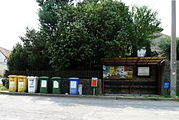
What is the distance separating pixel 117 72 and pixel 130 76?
41.5 inches

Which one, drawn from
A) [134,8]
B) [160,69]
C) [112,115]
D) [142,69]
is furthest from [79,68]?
[134,8]

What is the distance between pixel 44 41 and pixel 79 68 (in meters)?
3.90

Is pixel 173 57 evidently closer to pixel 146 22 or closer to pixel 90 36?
pixel 90 36

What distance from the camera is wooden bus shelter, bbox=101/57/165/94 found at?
1391 centimetres

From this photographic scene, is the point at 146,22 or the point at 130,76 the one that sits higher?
the point at 146,22

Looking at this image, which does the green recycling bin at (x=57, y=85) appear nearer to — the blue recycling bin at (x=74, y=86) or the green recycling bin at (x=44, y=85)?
the green recycling bin at (x=44, y=85)

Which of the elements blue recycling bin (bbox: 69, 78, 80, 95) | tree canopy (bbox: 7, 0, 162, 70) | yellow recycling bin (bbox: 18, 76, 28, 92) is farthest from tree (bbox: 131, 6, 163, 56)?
yellow recycling bin (bbox: 18, 76, 28, 92)

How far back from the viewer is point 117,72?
47.4ft

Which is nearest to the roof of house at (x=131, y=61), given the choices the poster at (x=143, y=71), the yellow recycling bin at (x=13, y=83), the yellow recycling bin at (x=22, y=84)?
the poster at (x=143, y=71)

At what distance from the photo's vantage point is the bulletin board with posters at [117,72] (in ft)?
47.0

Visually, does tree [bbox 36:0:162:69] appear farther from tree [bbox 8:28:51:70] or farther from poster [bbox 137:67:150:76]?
tree [bbox 8:28:51:70]

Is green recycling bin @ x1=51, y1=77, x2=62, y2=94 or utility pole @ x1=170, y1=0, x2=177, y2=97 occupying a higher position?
utility pole @ x1=170, y1=0, x2=177, y2=97

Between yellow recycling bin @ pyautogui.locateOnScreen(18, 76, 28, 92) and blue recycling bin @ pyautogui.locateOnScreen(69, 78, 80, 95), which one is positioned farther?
yellow recycling bin @ pyautogui.locateOnScreen(18, 76, 28, 92)

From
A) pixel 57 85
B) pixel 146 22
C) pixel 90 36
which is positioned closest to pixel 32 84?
pixel 57 85
